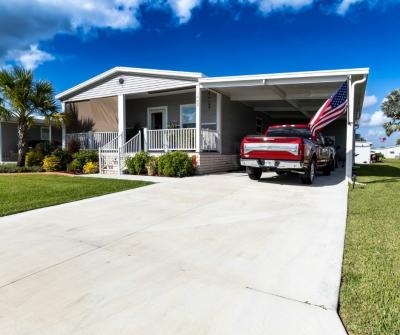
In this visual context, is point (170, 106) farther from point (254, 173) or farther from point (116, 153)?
point (254, 173)

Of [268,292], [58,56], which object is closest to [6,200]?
[268,292]

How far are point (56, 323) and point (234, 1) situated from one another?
50.7 ft

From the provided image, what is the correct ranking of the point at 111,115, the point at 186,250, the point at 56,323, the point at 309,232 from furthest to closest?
the point at 111,115 < the point at 309,232 < the point at 186,250 < the point at 56,323

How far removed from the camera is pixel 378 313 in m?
2.48

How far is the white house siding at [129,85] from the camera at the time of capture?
44.4ft

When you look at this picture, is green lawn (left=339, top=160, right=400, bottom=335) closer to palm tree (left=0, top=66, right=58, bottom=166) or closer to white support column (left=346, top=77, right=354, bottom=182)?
white support column (left=346, top=77, right=354, bottom=182)

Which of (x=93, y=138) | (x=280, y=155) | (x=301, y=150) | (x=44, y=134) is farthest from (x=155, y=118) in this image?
(x=44, y=134)

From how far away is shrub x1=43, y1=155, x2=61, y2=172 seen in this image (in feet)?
49.4

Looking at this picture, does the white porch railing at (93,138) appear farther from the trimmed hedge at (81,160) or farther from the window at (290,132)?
the window at (290,132)

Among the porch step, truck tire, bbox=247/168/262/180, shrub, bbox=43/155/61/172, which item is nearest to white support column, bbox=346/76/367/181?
truck tire, bbox=247/168/262/180

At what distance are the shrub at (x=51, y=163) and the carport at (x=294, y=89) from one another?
27.9 feet

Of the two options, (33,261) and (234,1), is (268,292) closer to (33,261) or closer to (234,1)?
(33,261)

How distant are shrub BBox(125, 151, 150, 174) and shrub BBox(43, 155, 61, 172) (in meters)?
4.57

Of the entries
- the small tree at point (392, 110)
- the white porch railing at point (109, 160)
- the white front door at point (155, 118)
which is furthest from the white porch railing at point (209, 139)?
the small tree at point (392, 110)
